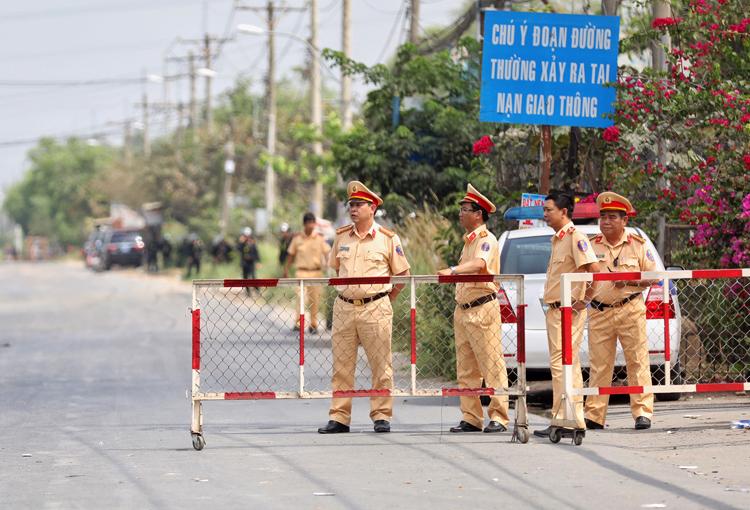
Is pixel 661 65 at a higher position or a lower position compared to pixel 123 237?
higher

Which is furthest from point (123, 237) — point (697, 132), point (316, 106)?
point (697, 132)

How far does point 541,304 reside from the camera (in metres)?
13.1

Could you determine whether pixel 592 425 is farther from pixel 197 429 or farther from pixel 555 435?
pixel 197 429

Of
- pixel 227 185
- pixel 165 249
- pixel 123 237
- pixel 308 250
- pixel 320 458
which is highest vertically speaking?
pixel 227 185

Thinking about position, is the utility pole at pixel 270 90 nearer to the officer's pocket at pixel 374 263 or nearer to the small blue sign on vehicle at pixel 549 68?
the small blue sign on vehicle at pixel 549 68

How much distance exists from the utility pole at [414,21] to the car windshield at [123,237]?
41153mm

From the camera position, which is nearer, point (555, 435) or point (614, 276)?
point (614, 276)

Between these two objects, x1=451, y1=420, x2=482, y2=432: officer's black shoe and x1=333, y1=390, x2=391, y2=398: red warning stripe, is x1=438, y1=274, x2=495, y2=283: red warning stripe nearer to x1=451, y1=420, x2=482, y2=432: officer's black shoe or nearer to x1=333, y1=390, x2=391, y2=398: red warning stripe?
x1=333, y1=390, x2=391, y2=398: red warning stripe

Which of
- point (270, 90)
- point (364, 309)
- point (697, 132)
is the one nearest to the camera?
point (364, 309)

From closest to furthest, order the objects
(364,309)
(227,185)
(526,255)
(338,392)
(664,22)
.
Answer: (338,392), (364,309), (526,255), (664,22), (227,185)

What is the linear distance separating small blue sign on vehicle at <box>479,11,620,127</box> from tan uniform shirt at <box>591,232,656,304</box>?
5384 millimetres

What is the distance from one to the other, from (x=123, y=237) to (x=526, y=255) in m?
56.5

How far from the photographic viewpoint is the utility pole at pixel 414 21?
29109 mm

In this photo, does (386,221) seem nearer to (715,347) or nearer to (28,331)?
(28,331)
